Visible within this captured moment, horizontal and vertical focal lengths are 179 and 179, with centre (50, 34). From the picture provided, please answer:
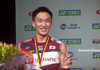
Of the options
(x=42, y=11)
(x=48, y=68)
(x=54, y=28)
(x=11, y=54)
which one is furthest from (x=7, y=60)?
(x=54, y=28)

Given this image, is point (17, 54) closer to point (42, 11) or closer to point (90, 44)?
point (42, 11)

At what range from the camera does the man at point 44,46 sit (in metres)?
1.64

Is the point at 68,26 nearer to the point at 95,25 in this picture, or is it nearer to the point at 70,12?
the point at 70,12

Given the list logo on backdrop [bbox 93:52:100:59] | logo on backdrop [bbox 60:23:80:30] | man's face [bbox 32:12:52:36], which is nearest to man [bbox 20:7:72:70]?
man's face [bbox 32:12:52:36]

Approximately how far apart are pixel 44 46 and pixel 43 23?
0.23 meters

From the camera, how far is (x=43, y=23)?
5.88 ft

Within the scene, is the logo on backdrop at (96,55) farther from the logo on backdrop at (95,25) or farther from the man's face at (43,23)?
the man's face at (43,23)

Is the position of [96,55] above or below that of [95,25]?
below

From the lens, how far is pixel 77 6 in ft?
13.6

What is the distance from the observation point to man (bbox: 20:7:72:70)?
1642 millimetres

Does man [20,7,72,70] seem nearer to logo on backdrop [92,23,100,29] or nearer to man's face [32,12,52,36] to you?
man's face [32,12,52,36]

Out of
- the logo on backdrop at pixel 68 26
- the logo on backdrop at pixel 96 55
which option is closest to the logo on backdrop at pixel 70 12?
the logo on backdrop at pixel 68 26

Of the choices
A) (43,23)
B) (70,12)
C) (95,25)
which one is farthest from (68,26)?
(43,23)

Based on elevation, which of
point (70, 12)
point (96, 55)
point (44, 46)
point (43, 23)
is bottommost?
point (96, 55)
